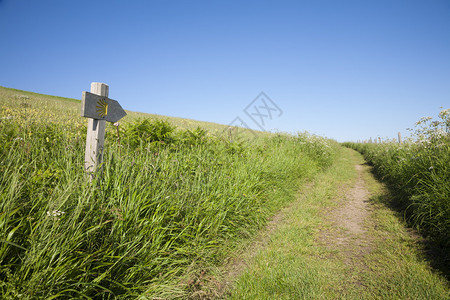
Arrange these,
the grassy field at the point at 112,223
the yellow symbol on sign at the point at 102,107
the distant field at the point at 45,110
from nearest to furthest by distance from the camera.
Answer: the grassy field at the point at 112,223
the yellow symbol on sign at the point at 102,107
the distant field at the point at 45,110

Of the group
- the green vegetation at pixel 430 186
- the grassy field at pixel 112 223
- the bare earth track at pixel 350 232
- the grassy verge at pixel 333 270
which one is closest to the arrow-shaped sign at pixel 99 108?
the grassy field at pixel 112 223

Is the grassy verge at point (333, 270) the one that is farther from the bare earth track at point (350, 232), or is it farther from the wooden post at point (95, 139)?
the wooden post at point (95, 139)

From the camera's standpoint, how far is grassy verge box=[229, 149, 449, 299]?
253cm

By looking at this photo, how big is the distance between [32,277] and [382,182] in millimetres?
10095

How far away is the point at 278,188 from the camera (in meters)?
5.76

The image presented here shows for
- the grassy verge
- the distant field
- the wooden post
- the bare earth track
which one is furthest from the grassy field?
the distant field

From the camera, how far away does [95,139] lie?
284 centimetres

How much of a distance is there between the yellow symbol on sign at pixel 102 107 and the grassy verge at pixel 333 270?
2.62 metres

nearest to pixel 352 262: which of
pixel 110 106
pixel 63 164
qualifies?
pixel 110 106

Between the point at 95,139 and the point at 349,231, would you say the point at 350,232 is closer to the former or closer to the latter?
the point at 349,231

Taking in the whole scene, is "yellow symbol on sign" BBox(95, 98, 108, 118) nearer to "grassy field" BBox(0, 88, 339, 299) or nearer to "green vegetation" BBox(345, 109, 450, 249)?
"grassy field" BBox(0, 88, 339, 299)

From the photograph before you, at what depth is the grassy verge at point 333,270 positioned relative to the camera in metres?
2.53

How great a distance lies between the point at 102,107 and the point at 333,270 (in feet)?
12.0

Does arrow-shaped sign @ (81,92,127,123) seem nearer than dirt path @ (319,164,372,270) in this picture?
Yes
